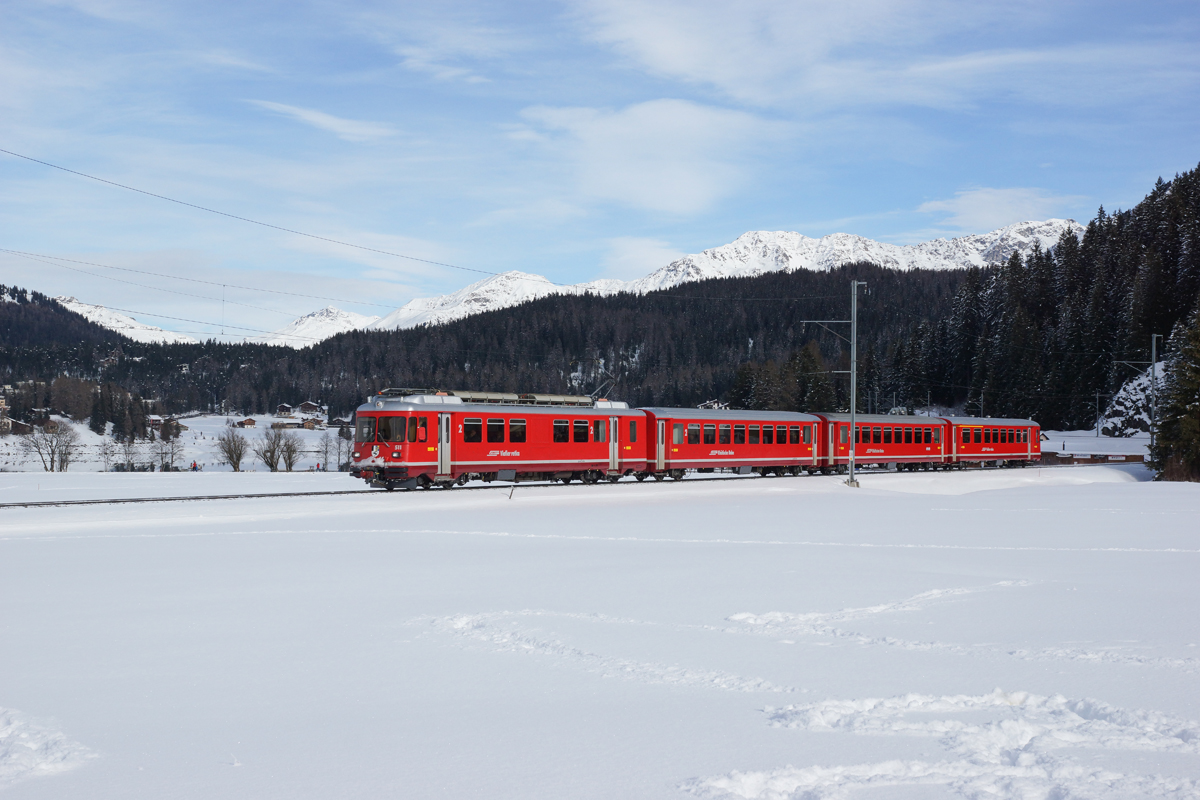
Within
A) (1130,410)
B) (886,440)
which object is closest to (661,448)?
(886,440)

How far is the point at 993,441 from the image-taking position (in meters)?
59.8

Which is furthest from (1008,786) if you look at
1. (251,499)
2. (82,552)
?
(251,499)

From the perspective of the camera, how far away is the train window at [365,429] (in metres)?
32.7

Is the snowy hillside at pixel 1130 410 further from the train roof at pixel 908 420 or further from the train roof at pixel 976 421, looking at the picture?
the train roof at pixel 908 420

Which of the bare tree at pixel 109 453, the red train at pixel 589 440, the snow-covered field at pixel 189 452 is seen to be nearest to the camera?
the red train at pixel 589 440

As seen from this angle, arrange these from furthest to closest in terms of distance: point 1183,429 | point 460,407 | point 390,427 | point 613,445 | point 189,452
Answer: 1. point 189,452
2. point 1183,429
3. point 613,445
4. point 460,407
5. point 390,427

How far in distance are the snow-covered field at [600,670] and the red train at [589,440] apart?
49.0ft

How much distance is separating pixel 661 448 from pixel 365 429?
13.2 meters

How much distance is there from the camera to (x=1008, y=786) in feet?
17.9

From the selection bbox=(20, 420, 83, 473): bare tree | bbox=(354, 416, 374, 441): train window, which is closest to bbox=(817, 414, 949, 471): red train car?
bbox=(354, 416, 374, 441): train window

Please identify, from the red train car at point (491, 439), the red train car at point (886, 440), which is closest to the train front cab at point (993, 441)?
the red train car at point (886, 440)

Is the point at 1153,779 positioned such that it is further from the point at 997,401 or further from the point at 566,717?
the point at 997,401

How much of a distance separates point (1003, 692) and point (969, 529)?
14.7m

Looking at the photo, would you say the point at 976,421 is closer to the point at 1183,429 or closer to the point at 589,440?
the point at 1183,429
